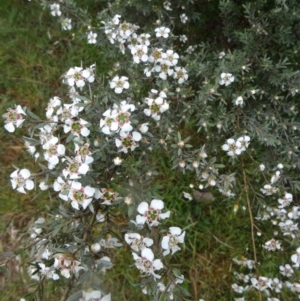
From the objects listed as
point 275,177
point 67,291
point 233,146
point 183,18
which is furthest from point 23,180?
point 183,18

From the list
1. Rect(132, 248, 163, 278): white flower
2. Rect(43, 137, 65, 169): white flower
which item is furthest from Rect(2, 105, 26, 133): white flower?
Rect(132, 248, 163, 278): white flower

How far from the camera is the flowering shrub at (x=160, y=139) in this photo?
5.98 feet

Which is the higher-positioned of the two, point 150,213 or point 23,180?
point 150,213

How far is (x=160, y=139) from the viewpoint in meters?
2.22

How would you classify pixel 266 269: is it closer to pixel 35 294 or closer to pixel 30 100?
pixel 35 294

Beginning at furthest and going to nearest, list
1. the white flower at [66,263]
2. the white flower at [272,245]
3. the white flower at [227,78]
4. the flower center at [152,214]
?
the white flower at [272,245] → the white flower at [227,78] → the flower center at [152,214] → the white flower at [66,263]

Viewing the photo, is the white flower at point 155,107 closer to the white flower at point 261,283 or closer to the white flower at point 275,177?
the white flower at point 275,177

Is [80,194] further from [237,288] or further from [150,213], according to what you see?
[237,288]

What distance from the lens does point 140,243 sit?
1817mm

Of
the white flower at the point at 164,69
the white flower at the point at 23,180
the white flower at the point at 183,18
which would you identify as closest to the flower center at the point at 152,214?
the white flower at the point at 23,180

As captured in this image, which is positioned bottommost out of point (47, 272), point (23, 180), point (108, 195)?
point (47, 272)

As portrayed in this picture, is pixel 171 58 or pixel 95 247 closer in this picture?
pixel 95 247

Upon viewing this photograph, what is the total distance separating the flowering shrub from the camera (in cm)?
182

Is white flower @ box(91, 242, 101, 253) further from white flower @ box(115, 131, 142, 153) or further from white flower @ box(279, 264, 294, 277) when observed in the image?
white flower @ box(279, 264, 294, 277)
